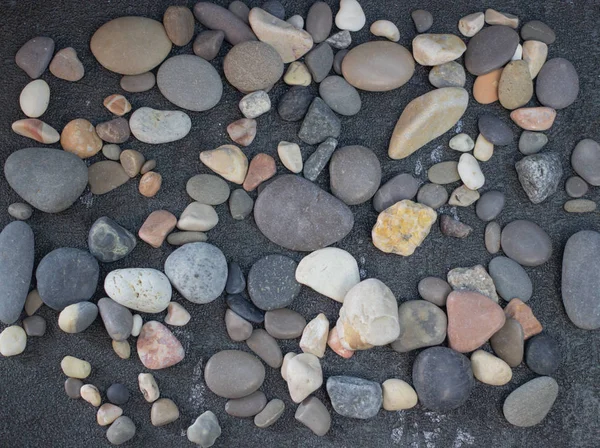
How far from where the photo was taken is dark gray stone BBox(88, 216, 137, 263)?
3.02ft

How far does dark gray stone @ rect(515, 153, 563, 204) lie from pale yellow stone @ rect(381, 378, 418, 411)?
14.7 inches

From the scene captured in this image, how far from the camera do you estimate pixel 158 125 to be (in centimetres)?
96

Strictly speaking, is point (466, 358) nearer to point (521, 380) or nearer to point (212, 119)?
point (521, 380)

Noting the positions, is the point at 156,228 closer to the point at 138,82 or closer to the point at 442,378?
the point at 138,82

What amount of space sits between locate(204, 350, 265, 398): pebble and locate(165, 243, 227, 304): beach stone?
0.31 feet

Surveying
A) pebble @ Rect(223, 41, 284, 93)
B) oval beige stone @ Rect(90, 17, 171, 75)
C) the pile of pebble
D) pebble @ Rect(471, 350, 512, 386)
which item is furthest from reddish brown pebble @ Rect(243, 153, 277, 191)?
pebble @ Rect(471, 350, 512, 386)

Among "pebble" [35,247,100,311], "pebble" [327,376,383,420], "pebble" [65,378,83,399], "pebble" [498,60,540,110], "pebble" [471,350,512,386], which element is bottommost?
"pebble" [65,378,83,399]

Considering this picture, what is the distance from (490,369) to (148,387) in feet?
1.74

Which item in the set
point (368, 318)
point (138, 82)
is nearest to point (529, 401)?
point (368, 318)

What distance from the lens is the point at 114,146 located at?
0.96 meters

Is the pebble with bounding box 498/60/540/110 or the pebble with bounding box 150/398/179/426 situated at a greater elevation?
the pebble with bounding box 498/60/540/110

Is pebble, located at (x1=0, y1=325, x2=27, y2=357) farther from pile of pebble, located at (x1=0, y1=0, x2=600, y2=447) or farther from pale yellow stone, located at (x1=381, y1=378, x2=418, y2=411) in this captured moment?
pale yellow stone, located at (x1=381, y1=378, x2=418, y2=411)

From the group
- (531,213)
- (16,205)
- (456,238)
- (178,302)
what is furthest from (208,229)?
(531,213)

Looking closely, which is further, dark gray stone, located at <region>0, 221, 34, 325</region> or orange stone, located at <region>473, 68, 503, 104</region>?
orange stone, located at <region>473, 68, 503, 104</region>
